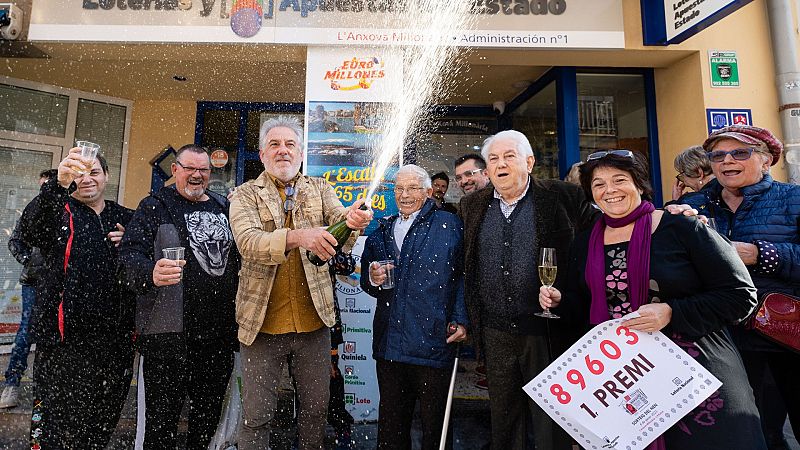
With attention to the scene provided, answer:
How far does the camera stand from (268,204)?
2.77m

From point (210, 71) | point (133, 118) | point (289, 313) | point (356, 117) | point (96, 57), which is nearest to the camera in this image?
point (289, 313)

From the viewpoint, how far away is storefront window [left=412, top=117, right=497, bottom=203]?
7918 millimetres

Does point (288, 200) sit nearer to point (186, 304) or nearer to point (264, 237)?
point (264, 237)

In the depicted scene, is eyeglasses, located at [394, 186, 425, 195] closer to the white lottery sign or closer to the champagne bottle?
the champagne bottle

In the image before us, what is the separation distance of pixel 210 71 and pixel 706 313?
6862 millimetres

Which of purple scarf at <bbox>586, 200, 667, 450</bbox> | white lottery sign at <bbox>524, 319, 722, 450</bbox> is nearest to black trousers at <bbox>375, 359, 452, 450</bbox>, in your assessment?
white lottery sign at <bbox>524, 319, 722, 450</bbox>

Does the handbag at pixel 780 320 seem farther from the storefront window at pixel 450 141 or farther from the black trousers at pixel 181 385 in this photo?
the storefront window at pixel 450 141

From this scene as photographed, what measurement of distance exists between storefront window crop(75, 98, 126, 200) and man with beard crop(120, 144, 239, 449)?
17.9 feet

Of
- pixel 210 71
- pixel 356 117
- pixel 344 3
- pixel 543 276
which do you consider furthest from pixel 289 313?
pixel 210 71

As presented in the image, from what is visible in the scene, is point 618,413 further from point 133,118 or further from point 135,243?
point 133,118

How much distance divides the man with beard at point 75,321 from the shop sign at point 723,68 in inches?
274

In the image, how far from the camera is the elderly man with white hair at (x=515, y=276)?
8.35 feet

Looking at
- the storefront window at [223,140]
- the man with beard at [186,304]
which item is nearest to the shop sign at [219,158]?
the storefront window at [223,140]

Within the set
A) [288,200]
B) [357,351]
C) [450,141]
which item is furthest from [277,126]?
[450,141]
